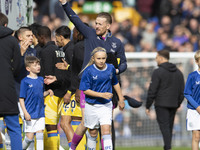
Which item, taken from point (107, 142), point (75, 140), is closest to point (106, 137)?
point (107, 142)

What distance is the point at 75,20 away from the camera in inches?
377

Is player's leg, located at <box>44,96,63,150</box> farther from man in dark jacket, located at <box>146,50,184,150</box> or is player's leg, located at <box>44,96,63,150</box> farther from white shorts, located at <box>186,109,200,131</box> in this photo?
man in dark jacket, located at <box>146,50,184,150</box>

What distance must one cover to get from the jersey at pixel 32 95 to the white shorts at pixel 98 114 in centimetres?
81

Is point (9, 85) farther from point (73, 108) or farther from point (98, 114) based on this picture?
point (73, 108)

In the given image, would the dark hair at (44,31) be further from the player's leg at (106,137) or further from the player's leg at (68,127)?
the player's leg at (106,137)

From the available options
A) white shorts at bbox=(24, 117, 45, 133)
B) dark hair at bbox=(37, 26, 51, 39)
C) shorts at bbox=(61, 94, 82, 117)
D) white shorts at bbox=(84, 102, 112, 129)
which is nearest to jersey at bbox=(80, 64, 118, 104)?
white shorts at bbox=(84, 102, 112, 129)

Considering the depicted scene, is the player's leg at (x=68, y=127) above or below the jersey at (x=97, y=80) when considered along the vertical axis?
below

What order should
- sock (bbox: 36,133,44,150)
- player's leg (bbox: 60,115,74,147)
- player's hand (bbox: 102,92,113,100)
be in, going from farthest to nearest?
1. player's leg (bbox: 60,115,74,147)
2. sock (bbox: 36,133,44,150)
3. player's hand (bbox: 102,92,113,100)

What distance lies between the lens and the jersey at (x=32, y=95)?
31.7ft

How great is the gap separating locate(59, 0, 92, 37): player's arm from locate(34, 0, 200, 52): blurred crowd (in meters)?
8.95

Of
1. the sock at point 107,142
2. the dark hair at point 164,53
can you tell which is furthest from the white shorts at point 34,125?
the dark hair at point 164,53

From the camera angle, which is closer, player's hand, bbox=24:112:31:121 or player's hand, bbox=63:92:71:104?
player's hand, bbox=24:112:31:121

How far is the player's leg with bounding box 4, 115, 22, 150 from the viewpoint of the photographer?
8.76 m

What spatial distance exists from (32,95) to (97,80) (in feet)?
3.72
